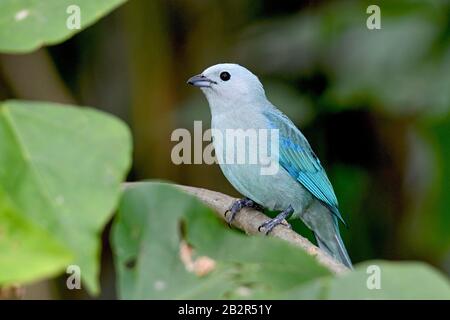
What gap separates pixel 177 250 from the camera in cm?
105

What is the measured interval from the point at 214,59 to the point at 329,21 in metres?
1.09

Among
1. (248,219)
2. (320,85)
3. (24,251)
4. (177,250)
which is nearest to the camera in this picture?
(24,251)

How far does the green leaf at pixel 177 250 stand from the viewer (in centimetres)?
98

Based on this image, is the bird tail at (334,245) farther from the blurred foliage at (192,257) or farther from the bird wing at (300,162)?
the blurred foliage at (192,257)

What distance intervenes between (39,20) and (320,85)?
4.61 meters

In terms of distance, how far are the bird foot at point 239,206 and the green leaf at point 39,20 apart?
6.63ft

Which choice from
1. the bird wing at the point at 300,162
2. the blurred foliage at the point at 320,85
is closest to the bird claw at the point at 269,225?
the bird wing at the point at 300,162

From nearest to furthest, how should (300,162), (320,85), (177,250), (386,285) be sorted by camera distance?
(386,285) < (177,250) < (300,162) < (320,85)

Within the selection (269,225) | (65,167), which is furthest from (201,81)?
(65,167)

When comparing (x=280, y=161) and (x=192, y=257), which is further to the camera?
(x=280, y=161)

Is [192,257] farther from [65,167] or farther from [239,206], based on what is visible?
[239,206]

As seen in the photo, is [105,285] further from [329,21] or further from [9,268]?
[9,268]

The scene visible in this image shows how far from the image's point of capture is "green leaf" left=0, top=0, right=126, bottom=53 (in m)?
0.90
